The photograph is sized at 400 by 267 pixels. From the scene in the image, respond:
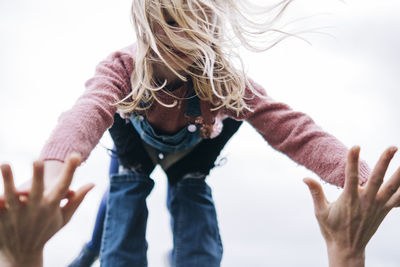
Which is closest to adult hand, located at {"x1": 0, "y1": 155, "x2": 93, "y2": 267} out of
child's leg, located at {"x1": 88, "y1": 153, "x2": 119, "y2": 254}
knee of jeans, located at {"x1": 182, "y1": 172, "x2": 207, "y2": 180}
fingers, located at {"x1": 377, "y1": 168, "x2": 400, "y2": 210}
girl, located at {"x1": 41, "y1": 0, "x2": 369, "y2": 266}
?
girl, located at {"x1": 41, "y1": 0, "x2": 369, "y2": 266}

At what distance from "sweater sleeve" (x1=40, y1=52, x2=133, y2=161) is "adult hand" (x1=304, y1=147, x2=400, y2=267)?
0.40m

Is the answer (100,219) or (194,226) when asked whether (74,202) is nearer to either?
(194,226)

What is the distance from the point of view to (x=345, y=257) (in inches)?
29.1

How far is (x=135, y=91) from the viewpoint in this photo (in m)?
1.09

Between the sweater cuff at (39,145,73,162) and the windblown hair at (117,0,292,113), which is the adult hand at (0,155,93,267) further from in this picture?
the windblown hair at (117,0,292,113)

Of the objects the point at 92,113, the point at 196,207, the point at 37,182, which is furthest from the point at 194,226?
the point at 37,182

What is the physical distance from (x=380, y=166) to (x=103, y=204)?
1.04 m

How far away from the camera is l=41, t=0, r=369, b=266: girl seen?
3.58 feet

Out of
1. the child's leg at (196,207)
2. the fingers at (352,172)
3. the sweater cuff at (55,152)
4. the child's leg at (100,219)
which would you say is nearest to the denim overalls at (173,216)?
the child's leg at (196,207)

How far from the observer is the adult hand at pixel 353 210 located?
742 millimetres

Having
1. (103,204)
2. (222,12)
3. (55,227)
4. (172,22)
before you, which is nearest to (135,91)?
(172,22)

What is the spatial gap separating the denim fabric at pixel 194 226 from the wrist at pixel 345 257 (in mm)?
584

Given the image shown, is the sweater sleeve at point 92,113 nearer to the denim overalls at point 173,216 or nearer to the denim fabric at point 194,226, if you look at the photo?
the denim overalls at point 173,216

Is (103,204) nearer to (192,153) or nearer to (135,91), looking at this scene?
(192,153)
